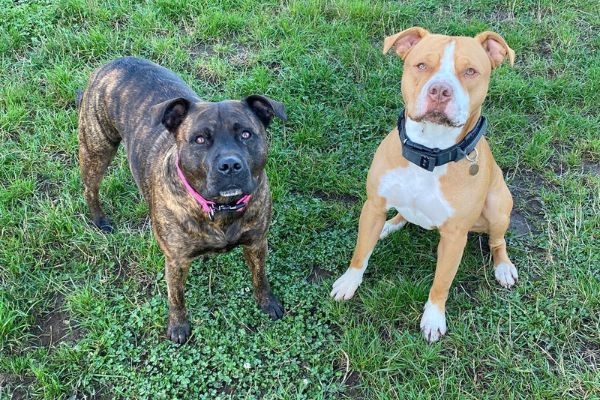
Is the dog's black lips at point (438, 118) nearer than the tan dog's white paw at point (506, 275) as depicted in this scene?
Yes

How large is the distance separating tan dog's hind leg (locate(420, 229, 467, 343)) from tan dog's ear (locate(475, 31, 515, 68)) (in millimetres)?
911

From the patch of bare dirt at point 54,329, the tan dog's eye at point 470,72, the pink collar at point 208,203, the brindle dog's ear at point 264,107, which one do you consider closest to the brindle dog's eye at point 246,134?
the brindle dog's ear at point 264,107

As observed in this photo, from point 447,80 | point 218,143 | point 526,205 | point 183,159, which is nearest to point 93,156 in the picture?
point 183,159

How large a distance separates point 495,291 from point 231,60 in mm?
2845

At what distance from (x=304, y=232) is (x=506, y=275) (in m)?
1.27

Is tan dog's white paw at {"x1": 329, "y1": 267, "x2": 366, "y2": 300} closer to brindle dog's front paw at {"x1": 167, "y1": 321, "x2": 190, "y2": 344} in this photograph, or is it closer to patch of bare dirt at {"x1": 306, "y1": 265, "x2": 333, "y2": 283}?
patch of bare dirt at {"x1": 306, "y1": 265, "x2": 333, "y2": 283}

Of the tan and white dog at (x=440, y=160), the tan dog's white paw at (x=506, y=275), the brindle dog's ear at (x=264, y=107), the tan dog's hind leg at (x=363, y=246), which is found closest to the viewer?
the tan and white dog at (x=440, y=160)

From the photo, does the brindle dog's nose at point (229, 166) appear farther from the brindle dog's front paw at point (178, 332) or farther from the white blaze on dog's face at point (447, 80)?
the brindle dog's front paw at point (178, 332)

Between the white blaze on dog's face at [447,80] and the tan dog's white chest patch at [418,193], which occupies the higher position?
the white blaze on dog's face at [447,80]

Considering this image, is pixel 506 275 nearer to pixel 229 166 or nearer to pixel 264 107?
pixel 264 107

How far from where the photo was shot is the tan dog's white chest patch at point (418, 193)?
10.1 feet

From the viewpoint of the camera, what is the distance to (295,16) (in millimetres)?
5332

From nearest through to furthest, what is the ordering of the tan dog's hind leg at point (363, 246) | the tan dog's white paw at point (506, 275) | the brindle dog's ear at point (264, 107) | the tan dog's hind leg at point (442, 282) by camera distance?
1. the brindle dog's ear at point (264, 107)
2. the tan dog's hind leg at point (442, 282)
3. the tan dog's hind leg at point (363, 246)
4. the tan dog's white paw at point (506, 275)

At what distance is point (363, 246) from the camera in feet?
11.3
